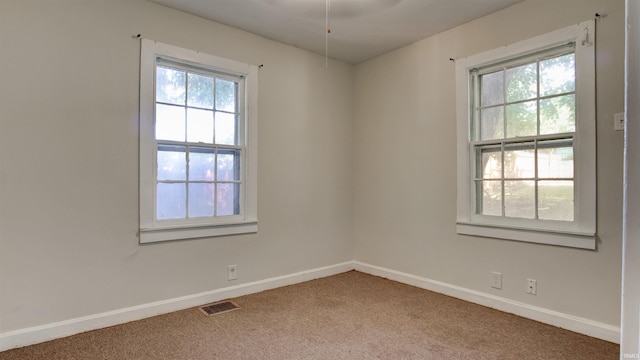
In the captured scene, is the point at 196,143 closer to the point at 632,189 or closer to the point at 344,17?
the point at 344,17

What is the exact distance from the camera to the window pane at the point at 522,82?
9.11ft

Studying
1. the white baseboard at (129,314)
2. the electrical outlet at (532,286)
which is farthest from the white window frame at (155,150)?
the electrical outlet at (532,286)

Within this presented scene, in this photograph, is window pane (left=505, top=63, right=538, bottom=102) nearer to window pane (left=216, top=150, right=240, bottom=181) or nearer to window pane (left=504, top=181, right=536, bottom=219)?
window pane (left=504, top=181, right=536, bottom=219)

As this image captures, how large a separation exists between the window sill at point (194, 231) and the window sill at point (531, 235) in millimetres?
1988

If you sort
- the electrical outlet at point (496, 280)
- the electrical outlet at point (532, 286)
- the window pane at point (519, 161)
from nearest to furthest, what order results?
1. the electrical outlet at point (532, 286)
2. the window pane at point (519, 161)
3. the electrical outlet at point (496, 280)

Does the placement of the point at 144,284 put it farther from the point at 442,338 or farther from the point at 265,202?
the point at 442,338

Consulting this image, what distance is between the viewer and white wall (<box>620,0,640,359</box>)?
0.44 m

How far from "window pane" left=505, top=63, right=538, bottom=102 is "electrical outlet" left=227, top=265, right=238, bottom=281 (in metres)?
2.84

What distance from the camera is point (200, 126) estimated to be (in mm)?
3076

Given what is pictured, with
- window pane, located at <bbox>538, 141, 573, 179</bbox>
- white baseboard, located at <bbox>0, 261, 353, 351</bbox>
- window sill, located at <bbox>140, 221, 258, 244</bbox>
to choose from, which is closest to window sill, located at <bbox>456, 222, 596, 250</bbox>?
window pane, located at <bbox>538, 141, 573, 179</bbox>

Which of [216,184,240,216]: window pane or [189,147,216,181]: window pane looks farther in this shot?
[216,184,240,216]: window pane

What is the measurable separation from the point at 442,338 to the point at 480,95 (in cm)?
211

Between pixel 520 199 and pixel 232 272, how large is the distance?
102 inches

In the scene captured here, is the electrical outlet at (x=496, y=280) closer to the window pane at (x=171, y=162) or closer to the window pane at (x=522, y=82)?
the window pane at (x=522, y=82)
